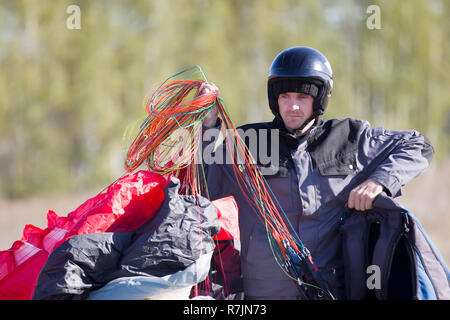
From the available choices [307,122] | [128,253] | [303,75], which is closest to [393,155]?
[307,122]

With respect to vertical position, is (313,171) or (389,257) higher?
(313,171)

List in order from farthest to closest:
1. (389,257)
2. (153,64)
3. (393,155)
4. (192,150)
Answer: (153,64), (192,150), (393,155), (389,257)

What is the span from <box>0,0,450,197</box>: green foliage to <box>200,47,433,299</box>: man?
11.3 metres

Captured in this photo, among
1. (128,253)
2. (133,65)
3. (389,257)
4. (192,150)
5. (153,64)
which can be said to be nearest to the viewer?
(128,253)

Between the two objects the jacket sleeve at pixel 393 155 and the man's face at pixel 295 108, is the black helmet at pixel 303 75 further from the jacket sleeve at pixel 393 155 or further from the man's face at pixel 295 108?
the jacket sleeve at pixel 393 155

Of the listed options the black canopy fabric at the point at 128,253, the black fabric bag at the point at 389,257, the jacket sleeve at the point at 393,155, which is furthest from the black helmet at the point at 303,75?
the black canopy fabric at the point at 128,253

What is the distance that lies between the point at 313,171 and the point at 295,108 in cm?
31

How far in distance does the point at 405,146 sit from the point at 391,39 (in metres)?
16.0

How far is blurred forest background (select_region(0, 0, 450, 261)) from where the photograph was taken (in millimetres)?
14086

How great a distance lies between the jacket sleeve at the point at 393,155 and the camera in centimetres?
244

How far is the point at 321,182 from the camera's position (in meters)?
2.57

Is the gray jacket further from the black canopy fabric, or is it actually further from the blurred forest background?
the blurred forest background

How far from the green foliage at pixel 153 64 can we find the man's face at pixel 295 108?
11255 mm

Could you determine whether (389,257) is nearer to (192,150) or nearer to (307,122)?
(307,122)
